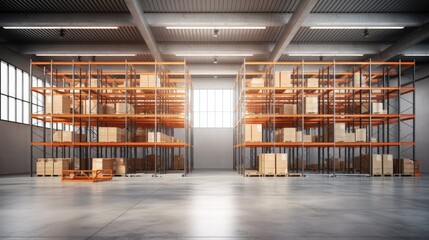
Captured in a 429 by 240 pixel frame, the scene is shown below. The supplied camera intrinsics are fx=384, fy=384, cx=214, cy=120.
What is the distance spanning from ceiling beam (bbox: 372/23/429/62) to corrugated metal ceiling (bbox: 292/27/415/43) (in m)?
0.49

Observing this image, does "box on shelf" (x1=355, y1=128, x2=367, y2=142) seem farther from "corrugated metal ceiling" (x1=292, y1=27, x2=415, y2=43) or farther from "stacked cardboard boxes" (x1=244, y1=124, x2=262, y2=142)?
"corrugated metal ceiling" (x1=292, y1=27, x2=415, y2=43)

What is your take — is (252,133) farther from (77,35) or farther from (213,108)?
(213,108)

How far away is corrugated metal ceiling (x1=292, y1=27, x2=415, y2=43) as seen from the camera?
20.6 metres

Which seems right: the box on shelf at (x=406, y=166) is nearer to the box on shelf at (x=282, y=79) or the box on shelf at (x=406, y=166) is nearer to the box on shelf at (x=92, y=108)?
the box on shelf at (x=282, y=79)

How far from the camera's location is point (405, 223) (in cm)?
575

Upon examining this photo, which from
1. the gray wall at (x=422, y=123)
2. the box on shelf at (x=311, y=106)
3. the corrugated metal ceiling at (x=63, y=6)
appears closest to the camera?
the corrugated metal ceiling at (x=63, y=6)

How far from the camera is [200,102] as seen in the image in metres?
33.6

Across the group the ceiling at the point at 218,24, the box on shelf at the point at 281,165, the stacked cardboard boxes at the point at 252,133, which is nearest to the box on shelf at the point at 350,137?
the box on shelf at the point at 281,165

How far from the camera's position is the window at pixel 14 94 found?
21812mm

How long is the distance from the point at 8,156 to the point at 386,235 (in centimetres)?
2248

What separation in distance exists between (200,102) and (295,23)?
17.4 metres

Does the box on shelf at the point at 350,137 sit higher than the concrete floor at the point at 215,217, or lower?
higher

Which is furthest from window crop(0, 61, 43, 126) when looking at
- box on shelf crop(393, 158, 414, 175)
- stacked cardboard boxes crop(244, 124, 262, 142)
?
box on shelf crop(393, 158, 414, 175)

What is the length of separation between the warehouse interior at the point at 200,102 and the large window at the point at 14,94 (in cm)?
11
